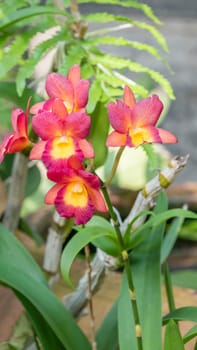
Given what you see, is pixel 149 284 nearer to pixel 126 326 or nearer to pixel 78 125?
pixel 126 326

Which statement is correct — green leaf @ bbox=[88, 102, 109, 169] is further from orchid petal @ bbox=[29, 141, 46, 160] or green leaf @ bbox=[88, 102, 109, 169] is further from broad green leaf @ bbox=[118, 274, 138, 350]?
orchid petal @ bbox=[29, 141, 46, 160]

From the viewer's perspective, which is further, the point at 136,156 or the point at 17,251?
the point at 136,156

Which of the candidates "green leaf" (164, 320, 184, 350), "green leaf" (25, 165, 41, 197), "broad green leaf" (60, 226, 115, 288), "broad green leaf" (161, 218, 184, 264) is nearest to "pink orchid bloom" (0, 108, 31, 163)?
"broad green leaf" (60, 226, 115, 288)

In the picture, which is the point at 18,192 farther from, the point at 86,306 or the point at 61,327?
the point at 61,327

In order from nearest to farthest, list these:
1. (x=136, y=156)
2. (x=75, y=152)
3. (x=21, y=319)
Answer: (x=75, y=152) < (x=21, y=319) < (x=136, y=156)

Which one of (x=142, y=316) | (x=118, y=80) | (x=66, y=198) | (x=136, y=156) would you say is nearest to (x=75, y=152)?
(x=66, y=198)

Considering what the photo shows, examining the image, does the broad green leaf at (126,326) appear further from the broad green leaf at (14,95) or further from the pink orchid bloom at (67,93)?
the broad green leaf at (14,95)

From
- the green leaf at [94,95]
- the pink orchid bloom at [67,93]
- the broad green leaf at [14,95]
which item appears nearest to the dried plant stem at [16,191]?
the broad green leaf at [14,95]
